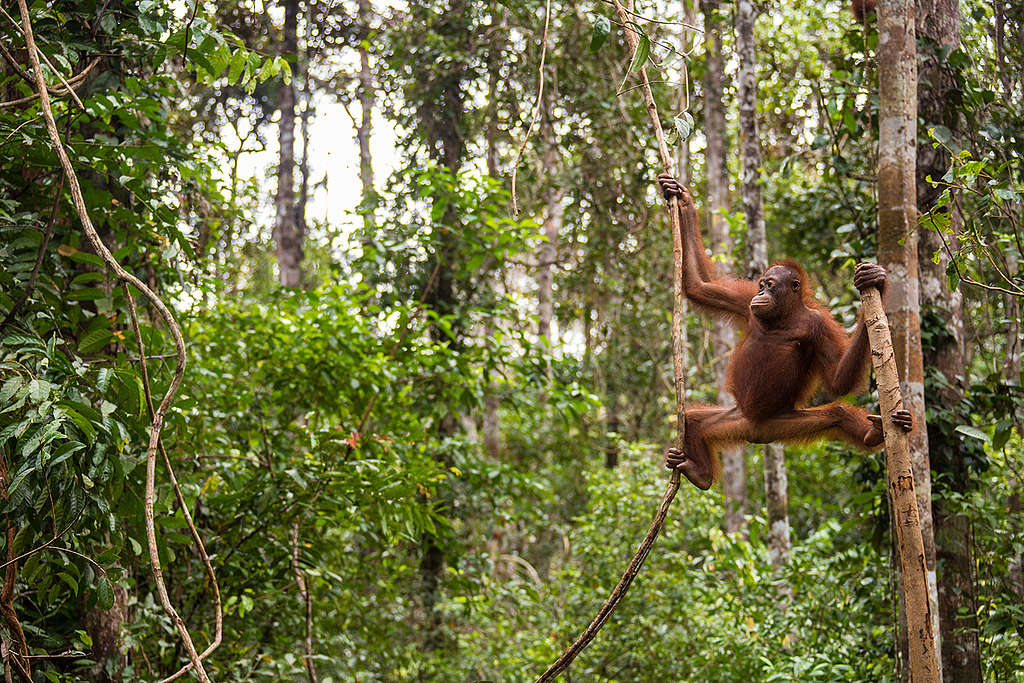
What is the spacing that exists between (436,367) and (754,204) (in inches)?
106

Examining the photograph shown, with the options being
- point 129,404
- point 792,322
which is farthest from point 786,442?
point 129,404

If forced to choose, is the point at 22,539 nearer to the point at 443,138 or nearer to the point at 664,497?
the point at 664,497

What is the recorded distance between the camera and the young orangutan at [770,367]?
3.18 meters

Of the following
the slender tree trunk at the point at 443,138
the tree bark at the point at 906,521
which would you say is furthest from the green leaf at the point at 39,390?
the slender tree trunk at the point at 443,138

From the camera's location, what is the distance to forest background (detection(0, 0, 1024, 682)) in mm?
3049

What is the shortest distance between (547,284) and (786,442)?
6.11 meters

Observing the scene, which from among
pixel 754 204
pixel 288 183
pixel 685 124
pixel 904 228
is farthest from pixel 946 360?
pixel 288 183

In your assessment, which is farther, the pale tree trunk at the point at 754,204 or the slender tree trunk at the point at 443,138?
the slender tree trunk at the point at 443,138

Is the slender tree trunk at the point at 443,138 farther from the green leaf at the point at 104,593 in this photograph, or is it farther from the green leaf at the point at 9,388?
the green leaf at the point at 9,388

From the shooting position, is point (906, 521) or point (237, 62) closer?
point (906, 521)

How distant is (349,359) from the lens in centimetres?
474

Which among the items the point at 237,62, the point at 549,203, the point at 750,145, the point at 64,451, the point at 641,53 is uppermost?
the point at 549,203

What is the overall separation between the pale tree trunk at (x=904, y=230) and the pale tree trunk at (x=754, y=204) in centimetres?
293

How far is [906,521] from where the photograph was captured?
2.18 metres
